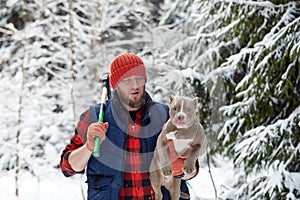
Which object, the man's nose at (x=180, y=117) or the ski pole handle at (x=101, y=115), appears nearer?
the man's nose at (x=180, y=117)

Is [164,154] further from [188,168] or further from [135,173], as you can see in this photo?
[135,173]

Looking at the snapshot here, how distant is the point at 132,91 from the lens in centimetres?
124

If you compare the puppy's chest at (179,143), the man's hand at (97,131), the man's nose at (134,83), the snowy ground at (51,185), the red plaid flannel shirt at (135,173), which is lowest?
the snowy ground at (51,185)

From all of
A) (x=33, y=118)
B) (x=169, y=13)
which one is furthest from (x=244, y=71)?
(x=33, y=118)

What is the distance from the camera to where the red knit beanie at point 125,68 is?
124 centimetres

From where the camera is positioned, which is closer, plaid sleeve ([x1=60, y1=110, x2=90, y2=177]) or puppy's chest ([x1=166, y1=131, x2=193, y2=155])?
puppy's chest ([x1=166, y1=131, x2=193, y2=155])

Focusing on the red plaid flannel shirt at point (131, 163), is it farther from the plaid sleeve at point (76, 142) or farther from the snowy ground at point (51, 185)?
the snowy ground at point (51, 185)

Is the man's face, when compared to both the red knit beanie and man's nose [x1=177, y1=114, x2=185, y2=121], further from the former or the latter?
man's nose [x1=177, y1=114, x2=185, y2=121]

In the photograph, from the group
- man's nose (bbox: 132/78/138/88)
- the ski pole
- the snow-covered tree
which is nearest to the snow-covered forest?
the snow-covered tree

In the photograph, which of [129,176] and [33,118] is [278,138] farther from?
[33,118]

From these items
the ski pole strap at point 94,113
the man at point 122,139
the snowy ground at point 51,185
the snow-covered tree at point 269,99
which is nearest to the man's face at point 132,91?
the man at point 122,139

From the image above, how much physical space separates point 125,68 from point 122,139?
0.25 m

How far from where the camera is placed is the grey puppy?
3.47 ft

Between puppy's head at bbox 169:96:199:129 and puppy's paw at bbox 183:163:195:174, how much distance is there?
0.32ft
